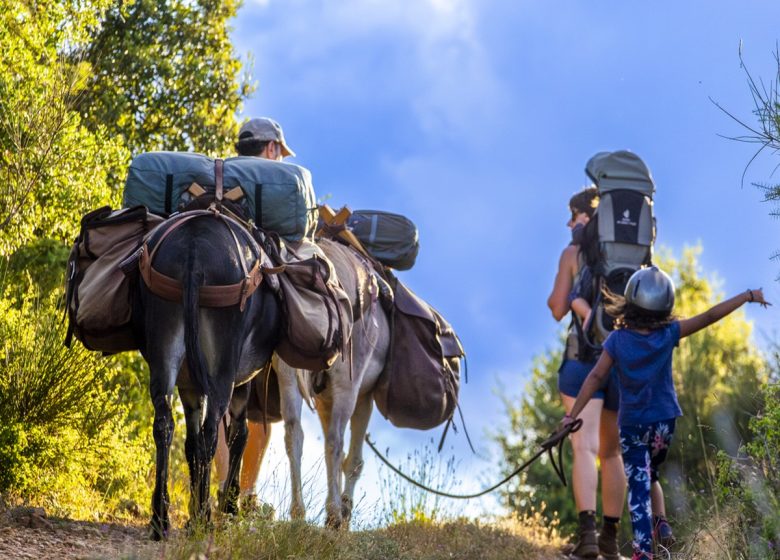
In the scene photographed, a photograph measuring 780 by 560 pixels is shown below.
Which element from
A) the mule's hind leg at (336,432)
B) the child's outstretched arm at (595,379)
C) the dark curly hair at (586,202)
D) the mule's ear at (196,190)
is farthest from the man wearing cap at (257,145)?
the dark curly hair at (586,202)

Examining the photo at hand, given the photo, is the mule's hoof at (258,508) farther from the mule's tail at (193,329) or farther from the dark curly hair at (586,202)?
the dark curly hair at (586,202)

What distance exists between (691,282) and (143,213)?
104 ft

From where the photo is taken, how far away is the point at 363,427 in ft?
33.0

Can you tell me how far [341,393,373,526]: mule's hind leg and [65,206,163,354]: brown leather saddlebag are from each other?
A: 3061mm

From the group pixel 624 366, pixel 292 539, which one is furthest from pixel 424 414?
pixel 292 539

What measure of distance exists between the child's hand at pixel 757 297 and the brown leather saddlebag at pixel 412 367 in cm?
336

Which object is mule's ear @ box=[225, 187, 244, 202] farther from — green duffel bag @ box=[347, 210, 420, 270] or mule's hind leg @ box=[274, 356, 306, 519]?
green duffel bag @ box=[347, 210, 420, 270]

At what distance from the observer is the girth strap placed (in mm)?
6508

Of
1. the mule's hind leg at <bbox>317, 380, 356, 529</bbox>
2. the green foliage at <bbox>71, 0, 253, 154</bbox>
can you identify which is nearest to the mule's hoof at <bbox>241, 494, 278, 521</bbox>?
the mule's hind leg at <bbox>317, 380, 356, 529</bbox>

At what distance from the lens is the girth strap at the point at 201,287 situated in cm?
651

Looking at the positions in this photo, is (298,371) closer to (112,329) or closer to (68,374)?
(112,329)

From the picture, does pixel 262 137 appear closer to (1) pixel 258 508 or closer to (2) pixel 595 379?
(1) pixel 258 508

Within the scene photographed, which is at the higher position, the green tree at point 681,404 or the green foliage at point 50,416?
the green tree at point 681,404

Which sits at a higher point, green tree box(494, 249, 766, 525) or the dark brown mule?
green tree box(494, 249, 766, 525)
